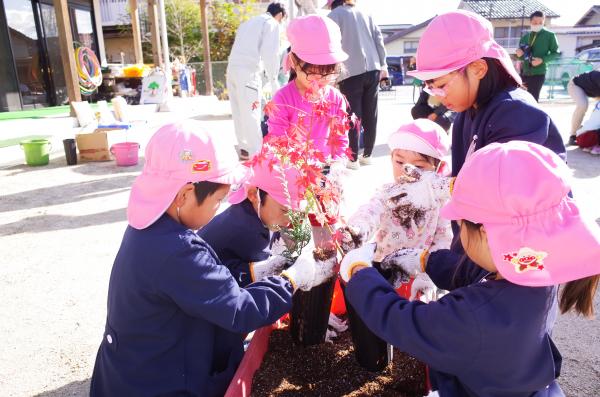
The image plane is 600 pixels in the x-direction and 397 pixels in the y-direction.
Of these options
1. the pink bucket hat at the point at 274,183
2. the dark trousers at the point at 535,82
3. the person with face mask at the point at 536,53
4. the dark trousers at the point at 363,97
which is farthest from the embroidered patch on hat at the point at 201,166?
the dark trousers at the point at 535,82

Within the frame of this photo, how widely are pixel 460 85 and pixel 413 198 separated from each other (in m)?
0.61

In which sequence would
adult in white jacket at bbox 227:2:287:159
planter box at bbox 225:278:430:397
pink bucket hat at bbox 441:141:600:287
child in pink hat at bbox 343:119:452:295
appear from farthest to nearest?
adult in white jacket at bbox 227:2:287:159
child in pink hat at bbox 343:119:452:295
planter box at bbox 225:278:430:397
pink bucket hat at bbox 441:141:600:287

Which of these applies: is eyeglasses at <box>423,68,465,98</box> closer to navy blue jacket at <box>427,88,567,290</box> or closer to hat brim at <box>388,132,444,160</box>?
navy blue jacket at <box>427,88,567,290</box>

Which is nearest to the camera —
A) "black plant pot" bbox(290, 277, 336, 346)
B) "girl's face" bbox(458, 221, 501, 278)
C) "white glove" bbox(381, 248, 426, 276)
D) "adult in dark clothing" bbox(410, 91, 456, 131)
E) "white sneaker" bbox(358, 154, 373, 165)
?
"girl's face" bbox(458, 221, 501, 278)

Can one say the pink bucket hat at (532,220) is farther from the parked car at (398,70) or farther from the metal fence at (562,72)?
the parked car at (398,70)

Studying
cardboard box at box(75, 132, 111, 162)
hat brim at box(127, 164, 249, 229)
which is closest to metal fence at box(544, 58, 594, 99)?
cardboard box at box(75, 132, 111, 162)

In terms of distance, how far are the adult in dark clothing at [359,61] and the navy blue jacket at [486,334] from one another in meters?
3.81

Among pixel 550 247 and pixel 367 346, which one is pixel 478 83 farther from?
pixel 367 346

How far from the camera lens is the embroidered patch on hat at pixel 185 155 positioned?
139 centimetres

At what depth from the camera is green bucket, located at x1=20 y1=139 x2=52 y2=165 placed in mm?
5859

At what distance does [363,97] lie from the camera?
17.4 feet

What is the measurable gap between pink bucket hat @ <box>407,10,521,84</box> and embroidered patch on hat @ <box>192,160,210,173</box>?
831 mm

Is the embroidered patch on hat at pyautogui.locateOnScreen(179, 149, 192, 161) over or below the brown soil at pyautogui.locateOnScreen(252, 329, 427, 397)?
over

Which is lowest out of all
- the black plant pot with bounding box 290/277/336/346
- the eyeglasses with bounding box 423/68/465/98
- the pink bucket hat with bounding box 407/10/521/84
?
the black plant pot with bounding box 290/277/336/346
